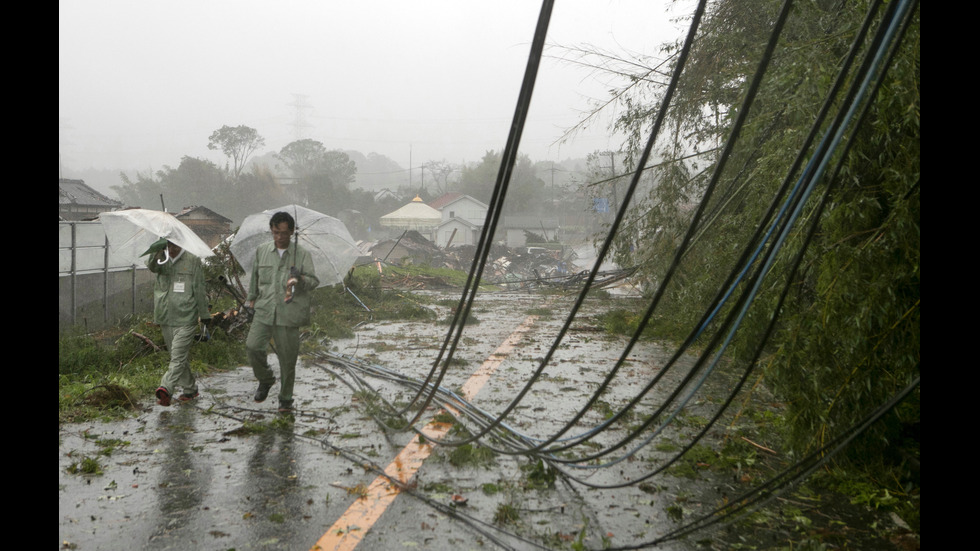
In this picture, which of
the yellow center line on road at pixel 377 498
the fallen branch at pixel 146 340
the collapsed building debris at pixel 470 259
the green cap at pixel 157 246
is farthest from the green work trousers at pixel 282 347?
the collapsed building debris at pixel 470 259

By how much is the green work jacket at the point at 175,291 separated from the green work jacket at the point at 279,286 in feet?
2.07

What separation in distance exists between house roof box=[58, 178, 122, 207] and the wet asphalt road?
19.6 metres

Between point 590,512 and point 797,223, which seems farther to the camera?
point 797,223

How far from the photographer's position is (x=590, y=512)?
14.1 ft

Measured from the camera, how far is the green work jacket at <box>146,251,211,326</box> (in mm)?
6887

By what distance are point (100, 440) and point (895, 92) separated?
6376mm

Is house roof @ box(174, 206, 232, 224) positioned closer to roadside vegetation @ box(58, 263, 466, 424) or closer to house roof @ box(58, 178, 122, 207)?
house roof @ box(58, 178, 122, 207)

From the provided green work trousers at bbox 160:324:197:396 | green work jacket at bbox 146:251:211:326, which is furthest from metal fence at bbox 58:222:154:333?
green work trousers at bbox 160:324:197:396

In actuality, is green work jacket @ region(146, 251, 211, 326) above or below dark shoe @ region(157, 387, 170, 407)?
above

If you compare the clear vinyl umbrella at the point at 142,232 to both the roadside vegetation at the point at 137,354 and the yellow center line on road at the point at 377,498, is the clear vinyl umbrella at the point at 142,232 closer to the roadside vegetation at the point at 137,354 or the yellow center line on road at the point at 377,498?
the roadside vegetation at the point at 137,354

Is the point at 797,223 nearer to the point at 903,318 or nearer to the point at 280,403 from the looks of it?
the point at 903,318

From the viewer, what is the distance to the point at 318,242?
24.3 ft
